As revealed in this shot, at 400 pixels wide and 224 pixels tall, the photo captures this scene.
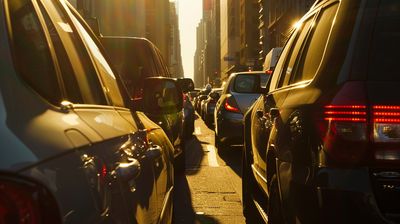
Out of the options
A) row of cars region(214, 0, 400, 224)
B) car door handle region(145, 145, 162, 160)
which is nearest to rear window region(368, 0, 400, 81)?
row of cars region(214, 0, 400, 224)

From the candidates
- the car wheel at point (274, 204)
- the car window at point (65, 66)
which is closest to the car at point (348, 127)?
the car wheel at point (274, 204)

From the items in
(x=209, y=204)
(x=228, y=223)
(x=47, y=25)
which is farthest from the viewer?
(x=209, y=204)

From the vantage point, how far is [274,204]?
3770 millimetres

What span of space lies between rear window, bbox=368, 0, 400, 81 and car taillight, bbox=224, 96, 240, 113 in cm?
875

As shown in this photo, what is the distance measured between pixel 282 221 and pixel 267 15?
6603 centimetres

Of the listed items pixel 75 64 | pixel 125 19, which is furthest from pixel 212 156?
pixel 125 19

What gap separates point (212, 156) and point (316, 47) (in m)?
9.35

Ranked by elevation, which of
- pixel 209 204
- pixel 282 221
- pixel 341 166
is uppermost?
pixel 341 166

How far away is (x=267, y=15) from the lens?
223 feet

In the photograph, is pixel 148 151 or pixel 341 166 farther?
pixel 148 151

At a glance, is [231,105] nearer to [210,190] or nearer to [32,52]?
[210,190]

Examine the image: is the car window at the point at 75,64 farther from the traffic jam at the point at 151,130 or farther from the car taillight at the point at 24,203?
the car taillight at the point at 24,203

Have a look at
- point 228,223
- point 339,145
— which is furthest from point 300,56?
point 228,223

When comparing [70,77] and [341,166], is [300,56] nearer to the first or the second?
[341,166]
